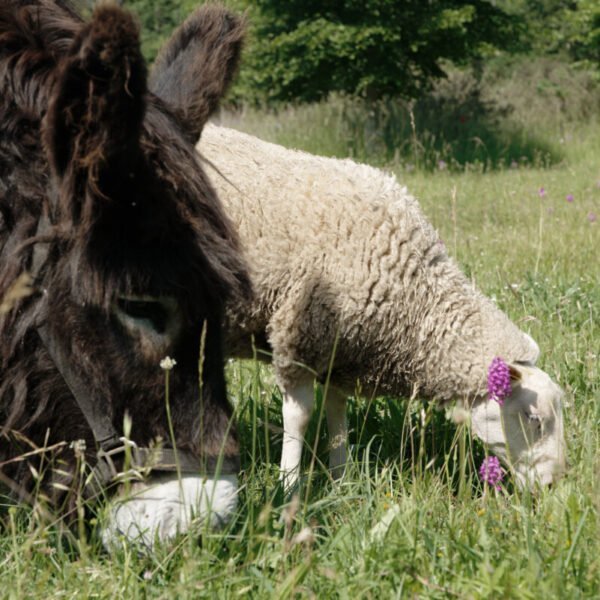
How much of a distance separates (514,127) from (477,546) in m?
16.6

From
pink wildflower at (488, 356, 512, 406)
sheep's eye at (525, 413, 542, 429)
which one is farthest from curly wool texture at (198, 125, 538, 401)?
pink wildflower at (488, 356, 512, 406)

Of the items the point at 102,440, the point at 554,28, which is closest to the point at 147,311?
the point at 102,440

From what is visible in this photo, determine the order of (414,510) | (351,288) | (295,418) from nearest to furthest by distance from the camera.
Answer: (414,510)
(351,288)
(295,418)

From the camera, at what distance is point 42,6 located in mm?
2479

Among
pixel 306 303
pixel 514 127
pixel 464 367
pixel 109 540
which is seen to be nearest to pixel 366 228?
pixel 306 303

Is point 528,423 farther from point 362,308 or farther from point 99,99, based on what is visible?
point 99,99

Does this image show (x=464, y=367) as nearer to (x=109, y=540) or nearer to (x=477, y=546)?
(x=477, y=546)

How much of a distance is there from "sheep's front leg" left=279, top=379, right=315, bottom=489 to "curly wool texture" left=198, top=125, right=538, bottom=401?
0.23 feet

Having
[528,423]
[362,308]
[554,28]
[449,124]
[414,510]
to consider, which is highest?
[362,308]

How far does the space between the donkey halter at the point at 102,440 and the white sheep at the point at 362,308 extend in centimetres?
143

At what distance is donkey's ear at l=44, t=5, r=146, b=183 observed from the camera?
183cm

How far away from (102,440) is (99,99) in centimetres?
93

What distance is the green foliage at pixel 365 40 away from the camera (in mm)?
16594

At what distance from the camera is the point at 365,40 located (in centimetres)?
1666
